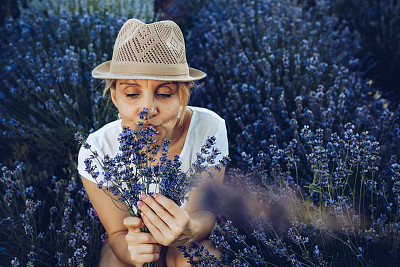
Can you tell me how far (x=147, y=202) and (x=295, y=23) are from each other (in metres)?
2.73

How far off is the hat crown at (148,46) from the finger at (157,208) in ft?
1.80

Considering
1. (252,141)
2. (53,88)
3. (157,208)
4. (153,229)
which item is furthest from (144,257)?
(53,88)

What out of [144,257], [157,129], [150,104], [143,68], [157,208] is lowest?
[144,257]

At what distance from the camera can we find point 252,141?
7.51 ft

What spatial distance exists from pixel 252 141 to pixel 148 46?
103 cm

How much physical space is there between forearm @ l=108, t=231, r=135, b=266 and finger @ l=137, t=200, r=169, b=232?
16.0 inches

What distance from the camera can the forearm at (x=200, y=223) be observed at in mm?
1534

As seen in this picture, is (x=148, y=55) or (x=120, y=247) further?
(x=120, y=247)

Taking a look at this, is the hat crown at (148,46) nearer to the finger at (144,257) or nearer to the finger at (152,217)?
the finger at (152,217)

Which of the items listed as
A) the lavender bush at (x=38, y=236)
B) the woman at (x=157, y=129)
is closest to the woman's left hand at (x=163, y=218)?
the woman at (x=157, y=129)

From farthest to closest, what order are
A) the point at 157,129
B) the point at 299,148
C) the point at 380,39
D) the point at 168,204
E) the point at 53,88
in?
the point at 380,39 < the point at 53,88 < the point at 299,148 < the point at 157,129 < the point at 168,204

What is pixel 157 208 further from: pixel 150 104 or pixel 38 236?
pixel 38 236

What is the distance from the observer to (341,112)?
8.02 ft

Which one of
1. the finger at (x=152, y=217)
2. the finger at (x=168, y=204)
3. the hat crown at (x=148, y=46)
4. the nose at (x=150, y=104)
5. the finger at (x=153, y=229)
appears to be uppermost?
the hat crown at (x=148, y=46)
